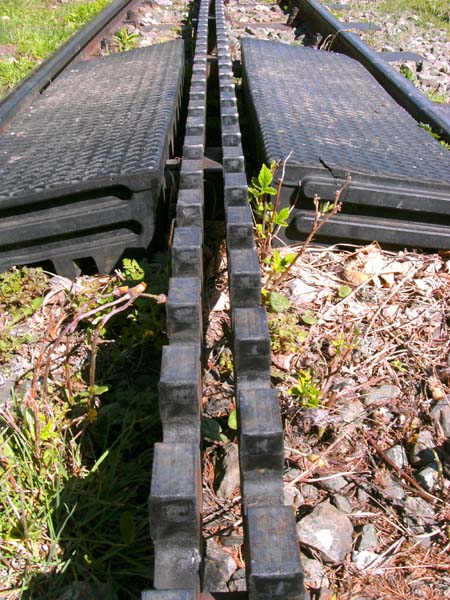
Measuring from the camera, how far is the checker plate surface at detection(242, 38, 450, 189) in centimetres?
271

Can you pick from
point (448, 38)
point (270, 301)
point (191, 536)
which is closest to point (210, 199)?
point (270, 301)

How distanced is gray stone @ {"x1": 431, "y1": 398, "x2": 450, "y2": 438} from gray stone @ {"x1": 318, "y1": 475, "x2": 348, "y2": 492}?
→ 389 millimetres

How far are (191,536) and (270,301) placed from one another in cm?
133

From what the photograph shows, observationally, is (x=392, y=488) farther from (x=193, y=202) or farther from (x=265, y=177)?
(x=265, y=177)

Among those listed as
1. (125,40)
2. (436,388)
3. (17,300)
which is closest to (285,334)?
(436,388)

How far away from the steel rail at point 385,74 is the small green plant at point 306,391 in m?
2.13

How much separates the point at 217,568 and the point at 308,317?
1078 mm

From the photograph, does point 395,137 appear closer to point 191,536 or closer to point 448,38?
point 191,536

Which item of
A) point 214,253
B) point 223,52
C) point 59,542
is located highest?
point 223,52

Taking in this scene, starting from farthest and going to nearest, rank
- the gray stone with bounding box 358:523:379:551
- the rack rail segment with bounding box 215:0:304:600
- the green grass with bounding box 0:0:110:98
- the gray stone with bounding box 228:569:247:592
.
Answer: the green grass with bounding box 0:0:110:98, the gray stone with bounding box 358:523:379:551, the gray stone with bounding box 228:569:247:592, the rack rail segment with bounding box 215:0:304:600

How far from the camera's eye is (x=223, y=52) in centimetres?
437

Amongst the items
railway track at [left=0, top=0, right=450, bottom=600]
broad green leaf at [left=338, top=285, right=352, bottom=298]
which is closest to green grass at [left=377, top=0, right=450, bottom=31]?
railway track at [left=0, top=0, right=450, bottom=600]

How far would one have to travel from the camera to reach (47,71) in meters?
4.38

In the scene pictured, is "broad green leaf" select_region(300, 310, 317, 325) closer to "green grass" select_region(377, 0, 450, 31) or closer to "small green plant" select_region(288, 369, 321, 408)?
"small green plant" select_region(288, 369, 321, 408)
